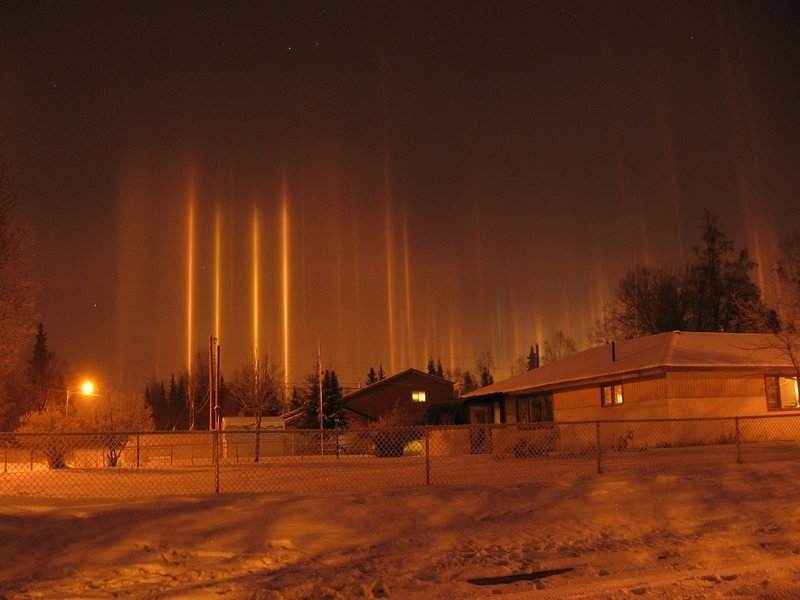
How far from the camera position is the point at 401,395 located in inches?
2440

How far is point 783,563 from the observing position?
7.46 metres

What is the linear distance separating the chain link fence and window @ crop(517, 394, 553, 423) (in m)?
4.32

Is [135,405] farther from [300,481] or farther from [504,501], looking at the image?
[504,501]

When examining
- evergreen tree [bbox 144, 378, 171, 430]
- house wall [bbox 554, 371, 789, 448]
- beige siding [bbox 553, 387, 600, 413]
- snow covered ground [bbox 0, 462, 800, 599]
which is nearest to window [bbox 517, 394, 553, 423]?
beige siding [bbox 553, 387, 600, 413]

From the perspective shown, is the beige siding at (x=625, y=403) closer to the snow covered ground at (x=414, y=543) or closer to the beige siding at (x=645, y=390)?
the beige siding at (x=645, y=390)

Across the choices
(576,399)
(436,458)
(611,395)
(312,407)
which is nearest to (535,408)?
(576,399)

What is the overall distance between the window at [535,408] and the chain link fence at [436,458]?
14.2ft

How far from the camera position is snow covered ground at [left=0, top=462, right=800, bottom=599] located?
22.3ft

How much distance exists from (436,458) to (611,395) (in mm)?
8033

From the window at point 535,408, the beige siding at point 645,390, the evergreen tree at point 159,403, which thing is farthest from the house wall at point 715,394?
the evergreen tree at point 159,403

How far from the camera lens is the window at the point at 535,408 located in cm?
3334

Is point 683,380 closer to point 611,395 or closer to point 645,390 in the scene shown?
point 645,390

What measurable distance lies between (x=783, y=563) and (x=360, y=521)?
4.74 m

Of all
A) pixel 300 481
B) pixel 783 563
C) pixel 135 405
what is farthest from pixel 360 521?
pixel 135 405
